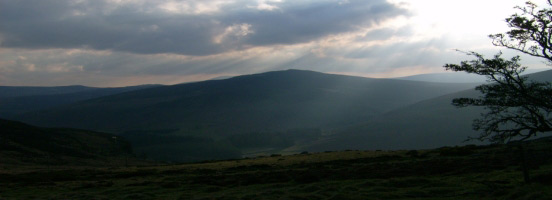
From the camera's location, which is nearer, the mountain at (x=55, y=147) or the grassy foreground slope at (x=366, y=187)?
the grassy foreground slope at (x=366, y=187)

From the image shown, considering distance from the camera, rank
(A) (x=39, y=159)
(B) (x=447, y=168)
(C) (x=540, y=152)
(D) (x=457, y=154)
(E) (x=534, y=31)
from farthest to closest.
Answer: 1. (A) (x=39, y=159)
2. (D) (x=457, y=154)
3. (C) (x=540, y=152)
4. (B) (x=447, y=168)
5. (E) (x=534, y=31)

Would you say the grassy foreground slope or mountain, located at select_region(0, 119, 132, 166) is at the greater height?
the grassy foreground slope

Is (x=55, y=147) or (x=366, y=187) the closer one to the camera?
(x=366, y=187)

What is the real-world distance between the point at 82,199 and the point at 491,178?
25.1 m

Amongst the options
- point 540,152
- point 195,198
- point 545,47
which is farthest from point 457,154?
point 195,198

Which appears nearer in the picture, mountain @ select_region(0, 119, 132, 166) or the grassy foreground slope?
the grassy foreground slope

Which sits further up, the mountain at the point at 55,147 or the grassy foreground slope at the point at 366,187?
the grassy foreground slope at the point at 366,187

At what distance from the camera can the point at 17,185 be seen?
Result: 117 ft

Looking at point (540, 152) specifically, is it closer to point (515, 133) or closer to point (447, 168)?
point (447, 168)

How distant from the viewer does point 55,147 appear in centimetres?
12306

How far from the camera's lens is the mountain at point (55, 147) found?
305 feet

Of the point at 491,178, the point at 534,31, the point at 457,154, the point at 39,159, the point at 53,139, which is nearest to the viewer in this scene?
the point at 534,31

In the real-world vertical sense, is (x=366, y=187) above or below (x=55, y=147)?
above

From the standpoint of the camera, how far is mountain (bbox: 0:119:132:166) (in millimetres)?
93062
